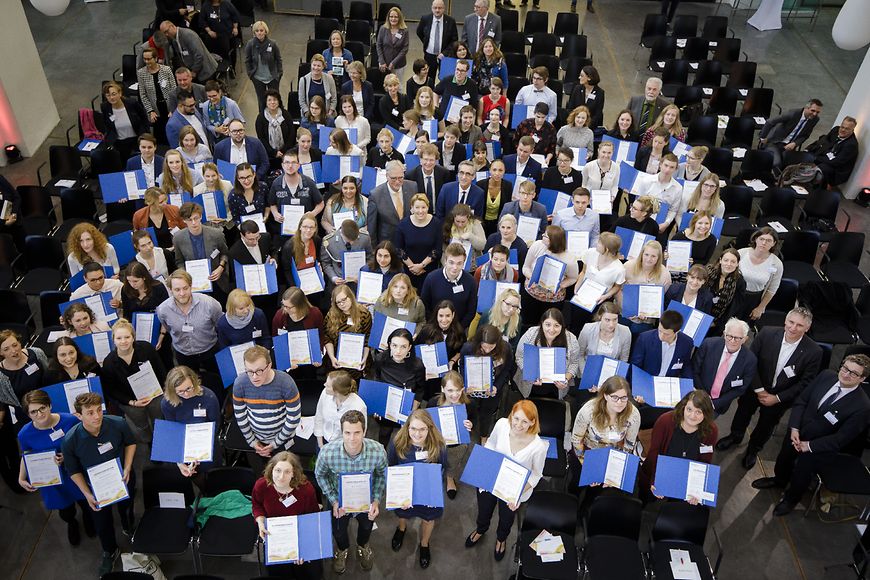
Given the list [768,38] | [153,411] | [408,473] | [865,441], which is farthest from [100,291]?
[768,38]

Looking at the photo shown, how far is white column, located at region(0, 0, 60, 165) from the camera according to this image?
34.9 feet

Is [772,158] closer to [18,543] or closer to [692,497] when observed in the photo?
[692,497]

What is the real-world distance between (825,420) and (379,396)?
3781mm

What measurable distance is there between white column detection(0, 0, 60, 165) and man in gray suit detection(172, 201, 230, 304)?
536 centimetres

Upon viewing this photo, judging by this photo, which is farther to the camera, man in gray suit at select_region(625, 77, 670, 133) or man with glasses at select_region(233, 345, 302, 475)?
man in gray suit at select_region(625, 77, 670, 133)

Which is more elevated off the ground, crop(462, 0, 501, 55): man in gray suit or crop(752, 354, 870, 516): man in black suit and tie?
crop(462, 0, 501, 55): man in gray suit

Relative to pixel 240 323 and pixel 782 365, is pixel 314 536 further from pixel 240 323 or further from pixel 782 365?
pixel 782 365

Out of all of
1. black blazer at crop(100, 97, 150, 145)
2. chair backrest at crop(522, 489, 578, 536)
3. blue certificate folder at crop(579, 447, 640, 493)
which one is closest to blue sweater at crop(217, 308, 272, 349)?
chair backrest at crop(522, 489, 578, 536)

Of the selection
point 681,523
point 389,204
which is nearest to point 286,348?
point 389,204

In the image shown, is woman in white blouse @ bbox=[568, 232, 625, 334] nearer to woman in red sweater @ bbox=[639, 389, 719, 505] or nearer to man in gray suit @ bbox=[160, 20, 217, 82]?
woman in red sweater @ bbox=[639, 389, 719, 505]

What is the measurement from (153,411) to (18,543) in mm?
1539

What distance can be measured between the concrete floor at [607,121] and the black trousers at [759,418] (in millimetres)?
245

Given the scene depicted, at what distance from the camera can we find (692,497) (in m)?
5.54

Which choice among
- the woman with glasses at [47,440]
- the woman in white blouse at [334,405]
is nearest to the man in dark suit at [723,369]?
the woman in white blouse at [334,405]
